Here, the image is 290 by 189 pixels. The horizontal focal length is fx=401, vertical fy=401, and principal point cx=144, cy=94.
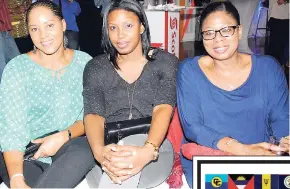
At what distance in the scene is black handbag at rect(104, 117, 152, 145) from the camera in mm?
2092

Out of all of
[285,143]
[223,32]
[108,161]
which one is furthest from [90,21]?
[285,143]

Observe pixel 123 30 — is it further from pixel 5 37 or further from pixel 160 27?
pixel 160 27

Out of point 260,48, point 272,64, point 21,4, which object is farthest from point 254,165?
point 260,48

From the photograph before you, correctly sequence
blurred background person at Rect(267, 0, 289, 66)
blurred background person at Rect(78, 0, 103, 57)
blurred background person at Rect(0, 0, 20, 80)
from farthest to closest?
blurred background person at Rect(78, 0, 103, 57) → blurred background person at Rect(267, 0, 289, 66) → blurred background person at Rect(0, 0, 20, 80)

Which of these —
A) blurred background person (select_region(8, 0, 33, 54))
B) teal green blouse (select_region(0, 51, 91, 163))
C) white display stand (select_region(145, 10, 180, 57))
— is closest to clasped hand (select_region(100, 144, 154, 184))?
teal green blouse (select_region(0, 51, 91, 163))

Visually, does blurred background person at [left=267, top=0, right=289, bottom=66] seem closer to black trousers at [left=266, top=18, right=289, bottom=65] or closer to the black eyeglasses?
black trousers at [left=266, top=18, right=289, bottom=65]

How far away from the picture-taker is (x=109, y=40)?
7.39 ft

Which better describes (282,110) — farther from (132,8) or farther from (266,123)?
(132,8)

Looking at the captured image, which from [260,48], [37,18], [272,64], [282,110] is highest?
[37,18]

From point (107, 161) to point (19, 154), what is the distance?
444 mm

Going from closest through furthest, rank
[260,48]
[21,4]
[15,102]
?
[15,102], [21,4], [260,48]

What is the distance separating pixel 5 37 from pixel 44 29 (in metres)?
1.91

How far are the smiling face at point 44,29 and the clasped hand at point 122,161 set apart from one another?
0.64m

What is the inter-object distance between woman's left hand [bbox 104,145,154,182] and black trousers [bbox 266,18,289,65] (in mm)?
3933
